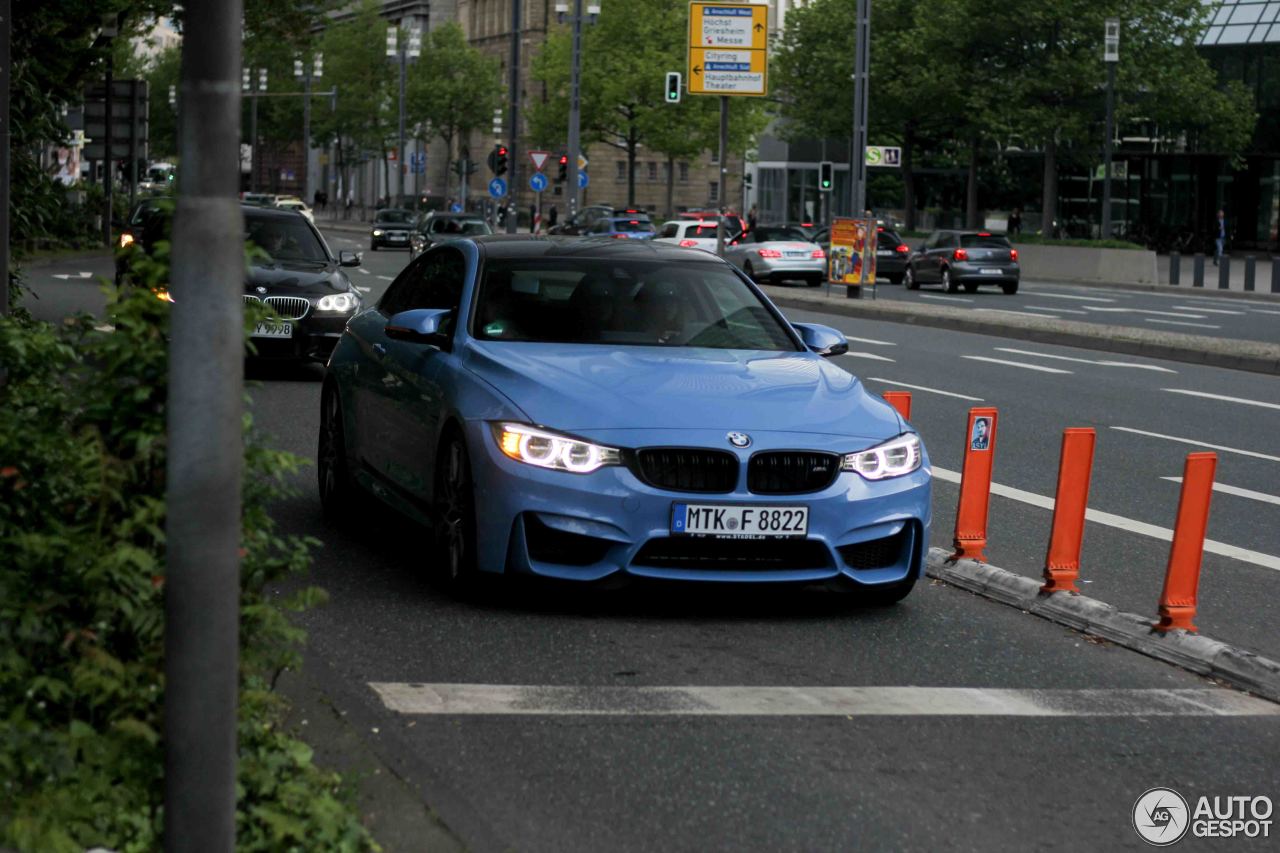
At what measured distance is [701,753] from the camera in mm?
5969

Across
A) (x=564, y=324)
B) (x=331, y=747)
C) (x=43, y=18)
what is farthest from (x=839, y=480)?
(x=43, y=18)

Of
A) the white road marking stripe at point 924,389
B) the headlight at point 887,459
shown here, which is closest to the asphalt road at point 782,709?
the headlight at point 887,459

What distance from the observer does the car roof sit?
9602 millimetres

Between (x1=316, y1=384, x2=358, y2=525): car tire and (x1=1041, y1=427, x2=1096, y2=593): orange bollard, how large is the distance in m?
3.44

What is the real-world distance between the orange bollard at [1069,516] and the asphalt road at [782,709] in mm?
252

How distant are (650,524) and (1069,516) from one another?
1.91m

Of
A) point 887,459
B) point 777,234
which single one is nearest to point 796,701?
point 887,459

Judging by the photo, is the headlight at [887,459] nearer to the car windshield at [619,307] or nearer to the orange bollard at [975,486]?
the orange bollard at [975,486]

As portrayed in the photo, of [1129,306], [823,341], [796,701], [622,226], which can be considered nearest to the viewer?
[796,701]

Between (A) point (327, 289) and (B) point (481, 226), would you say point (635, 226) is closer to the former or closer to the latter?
(B) point (481, 226)

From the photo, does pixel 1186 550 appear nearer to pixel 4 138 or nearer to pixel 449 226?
pixel 4 138

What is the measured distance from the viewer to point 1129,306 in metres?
40.4

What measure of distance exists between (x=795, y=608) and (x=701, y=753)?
8.26 feet

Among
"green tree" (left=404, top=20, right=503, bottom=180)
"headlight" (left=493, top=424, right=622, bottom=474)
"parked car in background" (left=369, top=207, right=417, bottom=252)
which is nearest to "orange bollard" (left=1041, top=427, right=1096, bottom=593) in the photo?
"headlight" (left=493, top=424, right=622, bottom=474)
